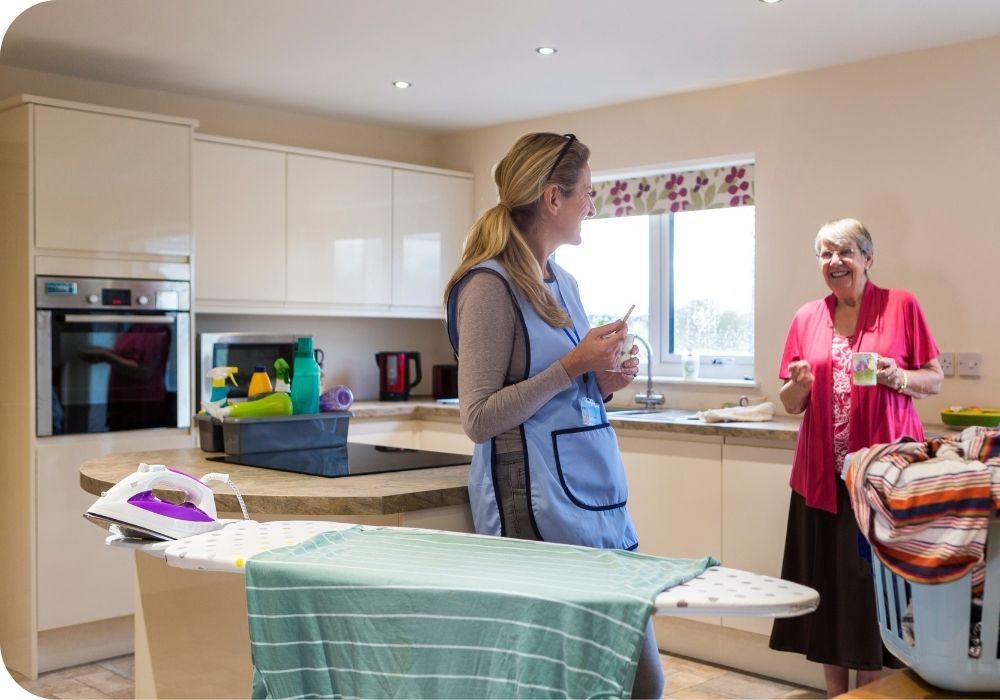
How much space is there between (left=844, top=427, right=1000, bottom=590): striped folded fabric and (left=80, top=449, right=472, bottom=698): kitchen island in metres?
1.01

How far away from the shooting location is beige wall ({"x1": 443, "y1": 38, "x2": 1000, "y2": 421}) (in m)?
3.50

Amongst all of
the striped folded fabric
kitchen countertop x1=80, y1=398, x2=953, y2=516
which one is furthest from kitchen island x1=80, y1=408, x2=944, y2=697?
the striped folded fabric

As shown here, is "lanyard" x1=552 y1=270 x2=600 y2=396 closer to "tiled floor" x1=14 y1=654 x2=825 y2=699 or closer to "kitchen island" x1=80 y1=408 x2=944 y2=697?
"kitchen island" x1=80 y1=408 x2=944 y2=697

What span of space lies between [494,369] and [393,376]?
132 inches

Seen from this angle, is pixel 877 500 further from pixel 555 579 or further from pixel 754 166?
pixel 754 166

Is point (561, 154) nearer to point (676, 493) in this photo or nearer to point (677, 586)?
point (677, 586)

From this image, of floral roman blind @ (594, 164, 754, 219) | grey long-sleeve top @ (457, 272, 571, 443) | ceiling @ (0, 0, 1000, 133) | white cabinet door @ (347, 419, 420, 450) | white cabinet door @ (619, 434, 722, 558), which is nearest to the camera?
grey long-sleeve top @ (457, 272, 571, 443)

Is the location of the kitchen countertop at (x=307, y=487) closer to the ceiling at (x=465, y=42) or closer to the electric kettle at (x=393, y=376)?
the ceiling at (x=465, y=42)

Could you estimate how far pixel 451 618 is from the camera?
1.25m

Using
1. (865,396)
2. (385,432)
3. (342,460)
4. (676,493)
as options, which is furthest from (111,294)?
(865,396)

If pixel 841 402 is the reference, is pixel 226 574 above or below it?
below

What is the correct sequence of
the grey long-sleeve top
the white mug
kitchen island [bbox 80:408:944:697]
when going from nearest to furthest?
1. the grey long-sleeve top
2. kitchen island [bbox 80:408:944:697]
3. the white mug

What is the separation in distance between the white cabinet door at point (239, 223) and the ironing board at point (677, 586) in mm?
2783

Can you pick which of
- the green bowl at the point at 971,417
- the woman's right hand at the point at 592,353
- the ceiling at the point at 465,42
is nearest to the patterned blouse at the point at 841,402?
the green bowl at the point at 971,417
